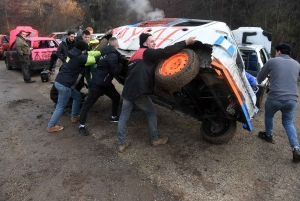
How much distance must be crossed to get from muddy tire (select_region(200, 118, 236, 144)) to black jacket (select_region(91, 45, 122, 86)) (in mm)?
1673

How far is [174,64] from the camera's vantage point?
3.23m

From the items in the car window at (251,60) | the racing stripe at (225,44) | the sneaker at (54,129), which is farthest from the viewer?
the car window at (251,60)

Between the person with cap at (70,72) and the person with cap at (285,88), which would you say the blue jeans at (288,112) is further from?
the person with cap at (70,72)

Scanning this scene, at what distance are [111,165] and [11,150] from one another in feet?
5.26

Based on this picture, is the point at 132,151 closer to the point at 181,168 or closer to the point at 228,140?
the point at 181,168

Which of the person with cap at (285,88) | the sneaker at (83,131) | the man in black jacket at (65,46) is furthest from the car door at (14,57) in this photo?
the person with cap at (285,88)

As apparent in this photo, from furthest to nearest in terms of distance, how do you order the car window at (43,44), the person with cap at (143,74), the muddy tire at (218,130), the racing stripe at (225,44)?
the car window at (43,44)
the muddy tire at (218,130)
the person with cap at (143,74)
the racing stripe at (225,44)

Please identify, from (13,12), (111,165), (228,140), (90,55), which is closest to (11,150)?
(111,165)

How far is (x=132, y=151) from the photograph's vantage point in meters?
3.85

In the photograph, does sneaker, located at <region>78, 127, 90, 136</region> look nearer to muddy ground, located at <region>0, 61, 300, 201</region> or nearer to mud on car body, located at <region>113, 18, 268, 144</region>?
muddy ground, located at <region>0, 61, 300, 201</region>

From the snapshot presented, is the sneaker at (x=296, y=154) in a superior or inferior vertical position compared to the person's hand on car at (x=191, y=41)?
inferior

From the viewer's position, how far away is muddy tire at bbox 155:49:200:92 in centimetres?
299

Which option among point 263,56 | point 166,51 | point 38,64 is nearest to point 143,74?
point 166,51

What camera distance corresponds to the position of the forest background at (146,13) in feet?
46.9
